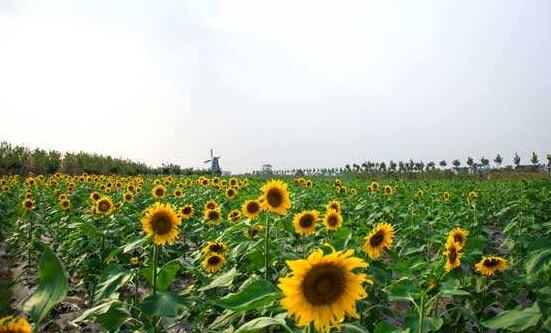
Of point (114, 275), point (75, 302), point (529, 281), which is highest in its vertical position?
point (114, 275)

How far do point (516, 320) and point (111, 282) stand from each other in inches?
76.1

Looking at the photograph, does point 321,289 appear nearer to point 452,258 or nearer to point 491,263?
point 452,258

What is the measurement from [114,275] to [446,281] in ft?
6.62

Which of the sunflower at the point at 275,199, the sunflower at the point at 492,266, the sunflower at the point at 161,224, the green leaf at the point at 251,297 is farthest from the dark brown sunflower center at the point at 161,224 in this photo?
the sunflower at the point at 492,266

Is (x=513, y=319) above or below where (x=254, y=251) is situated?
below

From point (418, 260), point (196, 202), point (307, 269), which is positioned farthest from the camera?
point (196, 202)

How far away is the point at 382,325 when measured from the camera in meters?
2.28

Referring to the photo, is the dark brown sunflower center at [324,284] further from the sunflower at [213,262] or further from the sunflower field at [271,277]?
the sunflower at [213,262]

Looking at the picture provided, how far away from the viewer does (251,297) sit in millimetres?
1949

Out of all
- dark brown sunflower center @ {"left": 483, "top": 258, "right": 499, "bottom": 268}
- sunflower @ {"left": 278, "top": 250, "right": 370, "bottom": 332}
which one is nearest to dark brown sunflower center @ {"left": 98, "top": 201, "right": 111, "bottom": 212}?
dark brown sunflower center @ {"left": 483, "top": 258, "right": 499, "bottom": 268}

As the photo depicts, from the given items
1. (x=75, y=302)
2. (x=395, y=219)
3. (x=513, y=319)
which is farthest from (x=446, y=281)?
(x=395, y=219)

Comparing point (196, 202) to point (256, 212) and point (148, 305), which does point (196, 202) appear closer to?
point (256, 212)

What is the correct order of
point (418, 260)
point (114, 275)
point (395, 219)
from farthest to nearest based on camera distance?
point (395, 219) < point (418, 260) < point (114, 275)

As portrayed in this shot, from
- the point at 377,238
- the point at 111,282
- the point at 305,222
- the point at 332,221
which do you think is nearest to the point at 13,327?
the point at 111,282
